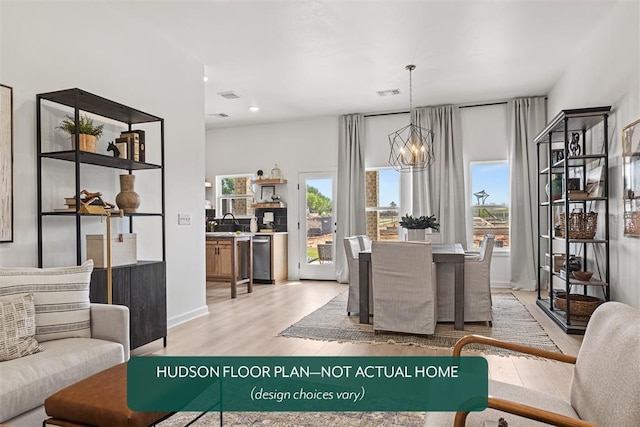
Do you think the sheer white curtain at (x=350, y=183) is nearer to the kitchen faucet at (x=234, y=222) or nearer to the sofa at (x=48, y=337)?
the kitchen faucet at (x=234, y=222)

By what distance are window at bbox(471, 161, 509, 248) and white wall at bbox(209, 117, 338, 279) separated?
2.35 meters

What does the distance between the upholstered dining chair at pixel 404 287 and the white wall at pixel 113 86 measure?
6.67 feet

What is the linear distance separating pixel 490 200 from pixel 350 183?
2.24m

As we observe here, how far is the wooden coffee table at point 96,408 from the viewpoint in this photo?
1499mm

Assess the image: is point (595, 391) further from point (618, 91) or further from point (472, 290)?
point (618, 91)

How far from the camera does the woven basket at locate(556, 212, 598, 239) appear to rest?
384 cm

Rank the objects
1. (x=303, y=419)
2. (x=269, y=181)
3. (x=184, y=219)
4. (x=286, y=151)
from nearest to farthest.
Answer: (x=303, y=419)
(x=184, y=219)
(x=269, y=181)
(x=286, y=151)

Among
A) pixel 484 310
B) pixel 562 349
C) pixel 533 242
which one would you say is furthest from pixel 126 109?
pixel 533 242

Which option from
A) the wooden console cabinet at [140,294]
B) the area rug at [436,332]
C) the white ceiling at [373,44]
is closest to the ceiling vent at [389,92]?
the white ceiling at [373,44]

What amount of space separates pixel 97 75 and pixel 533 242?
5.85 m

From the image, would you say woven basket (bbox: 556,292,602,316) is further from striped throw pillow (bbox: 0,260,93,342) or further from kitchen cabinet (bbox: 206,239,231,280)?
kitchen cabinet (bbox: 206,239,231,280)

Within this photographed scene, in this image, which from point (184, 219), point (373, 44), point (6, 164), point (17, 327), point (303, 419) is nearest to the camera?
point (17, 327)

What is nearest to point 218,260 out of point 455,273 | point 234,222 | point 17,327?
point 234,222

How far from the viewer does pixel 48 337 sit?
7.31ft
